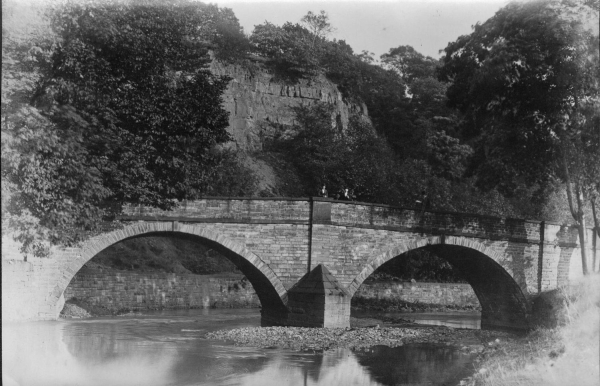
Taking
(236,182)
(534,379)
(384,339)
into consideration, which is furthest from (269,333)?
(236,182)

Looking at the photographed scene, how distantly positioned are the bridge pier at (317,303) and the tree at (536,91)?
291 inches

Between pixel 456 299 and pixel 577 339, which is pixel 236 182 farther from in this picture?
pixel 577 339

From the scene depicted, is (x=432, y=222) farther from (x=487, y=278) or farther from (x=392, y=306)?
(x=392, y=306)

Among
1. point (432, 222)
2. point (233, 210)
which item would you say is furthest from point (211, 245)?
point (432, 222)

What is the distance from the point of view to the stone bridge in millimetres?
21000

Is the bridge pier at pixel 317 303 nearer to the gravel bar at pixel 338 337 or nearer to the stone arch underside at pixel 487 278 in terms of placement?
the gravel bar at pixel 338 337

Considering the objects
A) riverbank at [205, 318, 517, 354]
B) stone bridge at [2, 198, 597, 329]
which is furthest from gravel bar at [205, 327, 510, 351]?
stone bridge at [2, 198, 597, 329]

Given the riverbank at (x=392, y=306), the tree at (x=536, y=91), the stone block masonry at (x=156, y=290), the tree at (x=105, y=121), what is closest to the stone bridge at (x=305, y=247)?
the tree at (x=105, y=121)

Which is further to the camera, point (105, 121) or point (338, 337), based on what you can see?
point (338, 337)

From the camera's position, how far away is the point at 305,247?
24.5 meters

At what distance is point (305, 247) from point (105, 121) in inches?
298

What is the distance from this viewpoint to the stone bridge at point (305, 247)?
827 inches

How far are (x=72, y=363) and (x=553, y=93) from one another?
51.1 ft

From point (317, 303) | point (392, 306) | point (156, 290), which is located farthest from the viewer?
point (392, 306)
